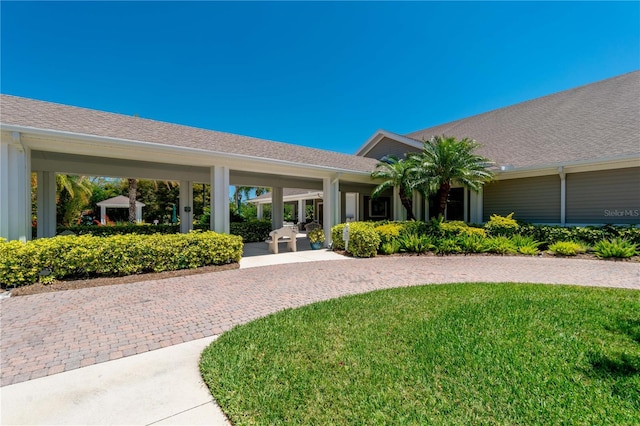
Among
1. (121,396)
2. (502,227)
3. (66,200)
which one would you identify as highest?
(66,200)

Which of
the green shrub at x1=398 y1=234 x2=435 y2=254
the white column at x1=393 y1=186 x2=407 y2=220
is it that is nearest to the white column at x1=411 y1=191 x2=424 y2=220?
the white column at x1=393 y1=186 x2=407 y2=220

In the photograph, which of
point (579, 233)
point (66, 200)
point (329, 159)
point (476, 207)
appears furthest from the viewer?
point (66, 200)

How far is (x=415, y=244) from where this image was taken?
10297 mm

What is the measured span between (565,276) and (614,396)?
572 cm

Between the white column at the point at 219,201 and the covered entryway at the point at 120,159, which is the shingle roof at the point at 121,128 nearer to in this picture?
the covered entryway at the point at 120,159

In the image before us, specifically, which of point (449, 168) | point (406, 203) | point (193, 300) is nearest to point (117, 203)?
point (193, 300)

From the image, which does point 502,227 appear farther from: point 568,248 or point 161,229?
point 161,229

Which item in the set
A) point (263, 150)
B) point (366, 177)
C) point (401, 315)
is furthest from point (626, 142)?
point (263, 150)

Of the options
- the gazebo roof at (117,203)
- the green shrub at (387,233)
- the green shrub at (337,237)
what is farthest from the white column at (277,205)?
the gazebo roof at (117,203)

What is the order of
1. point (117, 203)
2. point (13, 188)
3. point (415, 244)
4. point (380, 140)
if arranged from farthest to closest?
point (117, 203), point (380, 140), point (415, 244), point (13, 188)

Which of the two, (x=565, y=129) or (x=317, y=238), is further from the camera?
(x=565, y=129)

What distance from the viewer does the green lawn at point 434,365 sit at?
89.5 inches

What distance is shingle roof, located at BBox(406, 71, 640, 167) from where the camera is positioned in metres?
10.4

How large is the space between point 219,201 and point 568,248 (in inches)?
464
